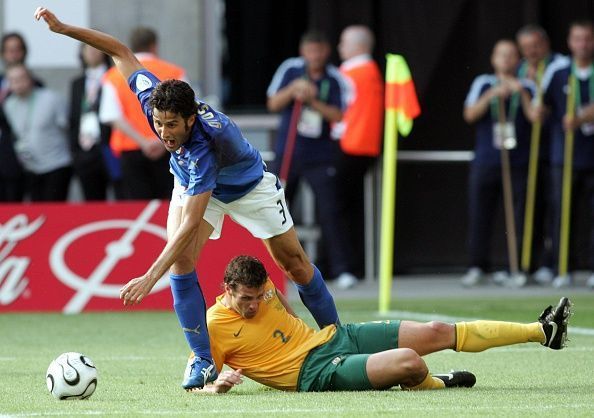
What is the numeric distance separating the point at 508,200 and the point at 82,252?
456 centimetres

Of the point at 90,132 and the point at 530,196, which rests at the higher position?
the point at 90,132

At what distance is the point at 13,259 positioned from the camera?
12203 millimetres

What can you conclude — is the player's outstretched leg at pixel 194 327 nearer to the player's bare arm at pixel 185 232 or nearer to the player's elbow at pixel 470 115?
the player's bare arm at pixel 185 232

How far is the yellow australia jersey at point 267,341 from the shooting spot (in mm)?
7234

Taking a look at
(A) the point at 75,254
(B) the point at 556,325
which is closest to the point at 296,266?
(B) the point at 556,325

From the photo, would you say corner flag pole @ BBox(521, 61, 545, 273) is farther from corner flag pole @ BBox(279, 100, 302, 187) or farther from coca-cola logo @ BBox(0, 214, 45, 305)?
coca-cola logo @ BBox(0, 214, 45, 305)

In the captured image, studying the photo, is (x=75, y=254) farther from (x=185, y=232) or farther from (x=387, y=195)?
(x=185, y=232)

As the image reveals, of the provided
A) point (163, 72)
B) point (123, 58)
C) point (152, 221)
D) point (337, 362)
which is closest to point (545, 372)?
point (337, 362)


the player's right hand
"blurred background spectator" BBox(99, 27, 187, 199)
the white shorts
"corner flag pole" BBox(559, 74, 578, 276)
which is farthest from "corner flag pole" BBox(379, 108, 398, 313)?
the player's right hand

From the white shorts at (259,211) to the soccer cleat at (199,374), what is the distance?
87 centimetres

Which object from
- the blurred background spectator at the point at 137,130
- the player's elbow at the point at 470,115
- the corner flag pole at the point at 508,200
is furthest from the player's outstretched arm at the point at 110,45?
the corner flag pole at the point at 508,200

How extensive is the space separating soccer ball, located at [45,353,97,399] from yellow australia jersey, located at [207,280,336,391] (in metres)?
0.69

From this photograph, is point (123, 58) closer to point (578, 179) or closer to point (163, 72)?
point (163, 72)

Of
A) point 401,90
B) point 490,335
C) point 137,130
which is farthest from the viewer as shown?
point 137,130
